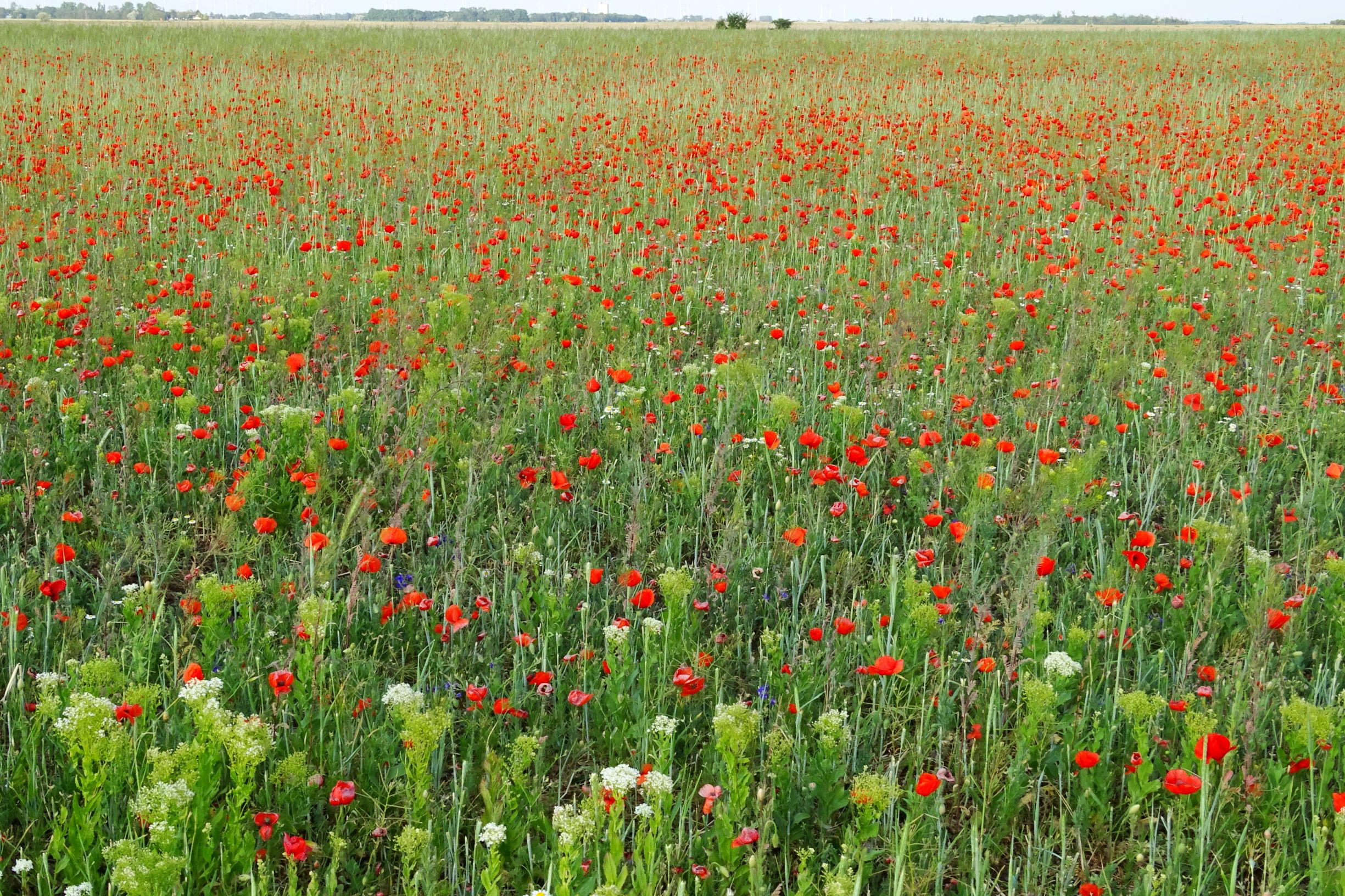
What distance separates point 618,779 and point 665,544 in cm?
139

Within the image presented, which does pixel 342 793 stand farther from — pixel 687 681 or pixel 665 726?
pixel 687 681

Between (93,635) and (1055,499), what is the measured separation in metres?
2.56

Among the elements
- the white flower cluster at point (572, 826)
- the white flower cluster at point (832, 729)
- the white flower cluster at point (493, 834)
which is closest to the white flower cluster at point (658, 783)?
the white flower cluster at point (572, 826)

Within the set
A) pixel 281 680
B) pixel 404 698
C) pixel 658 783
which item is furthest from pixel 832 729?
pixel 281 680

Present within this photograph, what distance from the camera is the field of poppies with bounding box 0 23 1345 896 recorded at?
2031 millimetres

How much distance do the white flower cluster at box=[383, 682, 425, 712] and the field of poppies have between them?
→ 0.04 ft

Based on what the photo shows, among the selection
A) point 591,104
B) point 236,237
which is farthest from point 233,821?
point 591,104

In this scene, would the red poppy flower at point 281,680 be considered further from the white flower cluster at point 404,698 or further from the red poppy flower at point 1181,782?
the red poppy flower at point 1181,782

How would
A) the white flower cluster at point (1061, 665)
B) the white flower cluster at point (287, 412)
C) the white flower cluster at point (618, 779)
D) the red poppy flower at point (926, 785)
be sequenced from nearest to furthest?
1. the white flower cluster at point (618, 779)
2. the red poppy flower at point (926, 785)
3. the white flower cluster at point (1061, 665)
4. the white flower cluster at point (287, 412)

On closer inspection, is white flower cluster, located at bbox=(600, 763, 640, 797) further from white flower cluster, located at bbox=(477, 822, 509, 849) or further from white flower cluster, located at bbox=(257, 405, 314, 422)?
white flower cluster, located at bbox=(257, 405, 314, 422)

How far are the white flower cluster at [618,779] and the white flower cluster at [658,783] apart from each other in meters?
0.03

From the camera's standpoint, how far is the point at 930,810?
217 cm

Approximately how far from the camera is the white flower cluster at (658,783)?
5.99 ft

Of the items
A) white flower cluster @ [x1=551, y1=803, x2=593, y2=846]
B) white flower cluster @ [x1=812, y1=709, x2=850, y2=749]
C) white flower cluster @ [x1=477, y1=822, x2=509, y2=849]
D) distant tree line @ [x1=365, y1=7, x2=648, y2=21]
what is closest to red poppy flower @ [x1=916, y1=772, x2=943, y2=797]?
white flower cluster @ [x1=812, y1=709, x2=850, y2=749]
